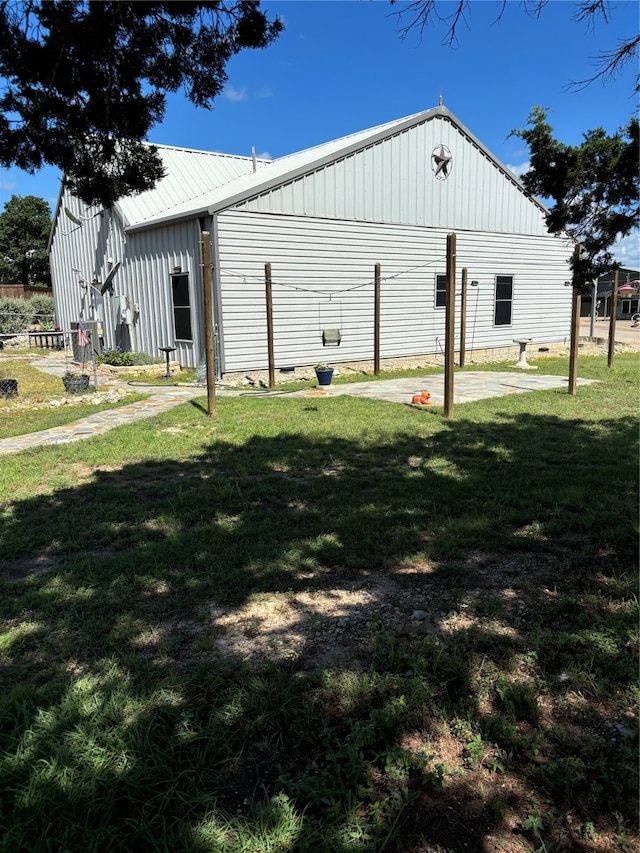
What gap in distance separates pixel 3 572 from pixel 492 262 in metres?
15.5

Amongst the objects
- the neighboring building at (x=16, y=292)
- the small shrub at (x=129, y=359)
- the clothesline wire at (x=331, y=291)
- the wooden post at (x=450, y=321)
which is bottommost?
the small shrub at (x=129, y=359)

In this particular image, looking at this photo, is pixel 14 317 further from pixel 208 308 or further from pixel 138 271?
pixel 208 308

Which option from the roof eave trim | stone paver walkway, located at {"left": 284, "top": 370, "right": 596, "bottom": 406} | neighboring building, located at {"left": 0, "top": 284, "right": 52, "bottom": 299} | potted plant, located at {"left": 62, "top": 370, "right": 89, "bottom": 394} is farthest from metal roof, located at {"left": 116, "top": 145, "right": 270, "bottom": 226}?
neighboring building, located at {"left": 0, "top": 284, "right": 52, "bottom": 299}

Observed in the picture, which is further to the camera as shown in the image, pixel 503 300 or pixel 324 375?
pixel 503 300

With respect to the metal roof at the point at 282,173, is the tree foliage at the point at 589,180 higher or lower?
lower

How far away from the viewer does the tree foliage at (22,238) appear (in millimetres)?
42562

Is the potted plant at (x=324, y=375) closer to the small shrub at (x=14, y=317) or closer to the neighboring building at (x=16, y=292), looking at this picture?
the small shrub at (x=14, y=317)

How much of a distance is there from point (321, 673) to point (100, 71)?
143 inches

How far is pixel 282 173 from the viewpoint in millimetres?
12312

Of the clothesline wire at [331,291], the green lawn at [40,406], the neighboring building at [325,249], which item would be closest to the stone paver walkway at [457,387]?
the neighboring building at [325,249]

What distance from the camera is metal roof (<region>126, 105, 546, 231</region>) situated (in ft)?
38.0

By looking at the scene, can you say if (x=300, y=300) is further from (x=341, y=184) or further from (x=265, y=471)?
(x=265, y=471)

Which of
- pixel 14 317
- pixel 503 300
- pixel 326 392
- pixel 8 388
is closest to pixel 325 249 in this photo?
pixel 326 392

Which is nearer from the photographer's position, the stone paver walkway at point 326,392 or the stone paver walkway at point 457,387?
the stone paver walkway at point 326,392
